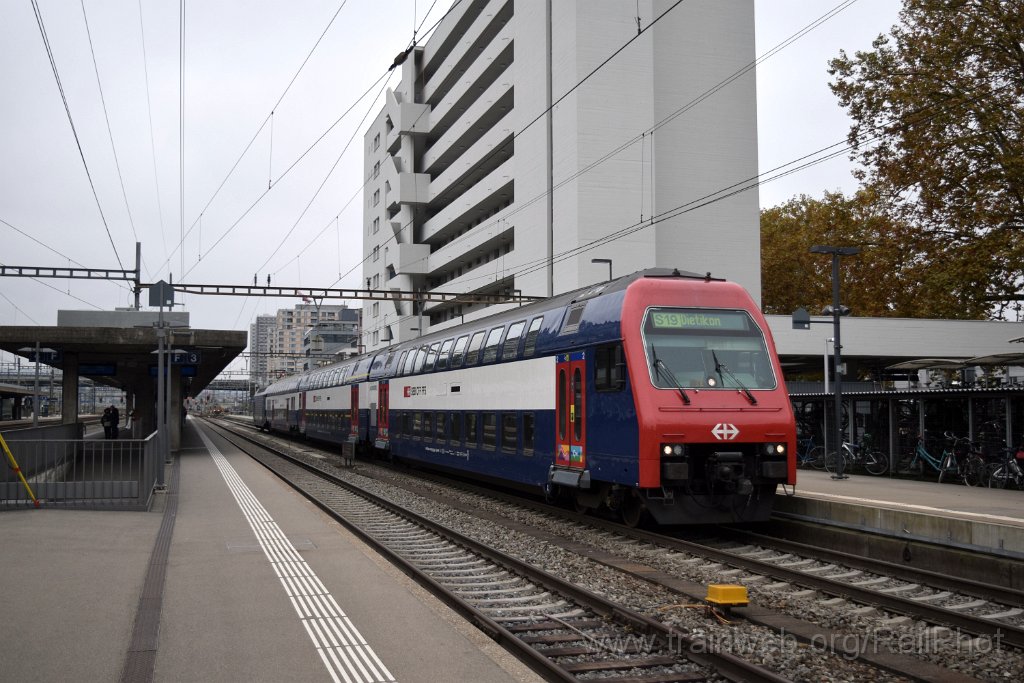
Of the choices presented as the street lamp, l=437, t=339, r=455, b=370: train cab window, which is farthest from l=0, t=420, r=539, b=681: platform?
the street lamp

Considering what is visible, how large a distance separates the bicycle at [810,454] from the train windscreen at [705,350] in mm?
11961

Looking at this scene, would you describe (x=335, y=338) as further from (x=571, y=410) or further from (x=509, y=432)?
(x=571, y=410)

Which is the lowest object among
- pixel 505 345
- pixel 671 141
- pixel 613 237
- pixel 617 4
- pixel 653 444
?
pixel 653 444

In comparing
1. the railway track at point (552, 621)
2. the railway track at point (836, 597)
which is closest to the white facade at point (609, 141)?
the railway track at point (836, 597)

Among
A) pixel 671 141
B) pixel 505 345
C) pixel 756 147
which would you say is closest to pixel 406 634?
pixel 505 345

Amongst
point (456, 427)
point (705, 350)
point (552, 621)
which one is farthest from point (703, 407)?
point (456, 427)

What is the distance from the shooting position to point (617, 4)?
4291 centimetres

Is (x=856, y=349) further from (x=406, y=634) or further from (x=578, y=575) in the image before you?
(x=406, y=634)

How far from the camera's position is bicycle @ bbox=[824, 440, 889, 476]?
21844 mm

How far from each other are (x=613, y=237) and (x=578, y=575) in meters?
30.2

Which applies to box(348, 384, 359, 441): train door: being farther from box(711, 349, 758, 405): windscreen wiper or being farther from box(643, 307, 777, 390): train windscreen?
box(711, 349, 758, 405): windscreen wiper

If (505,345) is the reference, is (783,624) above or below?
below

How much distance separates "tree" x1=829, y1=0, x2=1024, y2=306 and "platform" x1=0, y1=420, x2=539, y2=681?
50.0 ft

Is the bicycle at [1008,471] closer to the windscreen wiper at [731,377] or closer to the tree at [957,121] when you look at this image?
the tree at [957,121]
